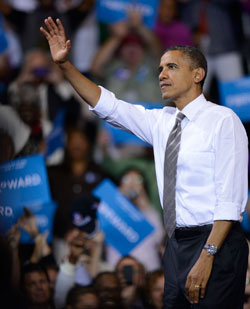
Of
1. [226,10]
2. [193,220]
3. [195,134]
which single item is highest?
[226,10]

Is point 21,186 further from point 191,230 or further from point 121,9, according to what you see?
point 121,9

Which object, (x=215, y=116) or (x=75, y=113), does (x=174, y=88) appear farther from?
(x=75, y=113)

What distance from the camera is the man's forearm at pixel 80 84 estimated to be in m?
2.04

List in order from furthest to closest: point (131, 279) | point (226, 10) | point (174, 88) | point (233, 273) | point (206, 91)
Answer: point (226, 10)
point (206, 91)
point (131, 279)
point (174, 88)
point (233, 273)

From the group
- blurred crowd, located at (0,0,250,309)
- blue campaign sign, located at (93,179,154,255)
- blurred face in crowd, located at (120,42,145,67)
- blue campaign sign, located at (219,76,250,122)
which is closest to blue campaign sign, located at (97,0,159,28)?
blurred crowd, located at (0,0,250,309)

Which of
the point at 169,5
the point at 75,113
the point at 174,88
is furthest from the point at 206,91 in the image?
the point at 174,88

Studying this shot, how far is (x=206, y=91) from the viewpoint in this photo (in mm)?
4742

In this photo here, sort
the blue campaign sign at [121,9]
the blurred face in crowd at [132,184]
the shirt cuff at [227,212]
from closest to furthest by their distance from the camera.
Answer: the shirt cuff at [227,212], the blurred face in crowd at [132,184], the blue campaign sign at [121,9]

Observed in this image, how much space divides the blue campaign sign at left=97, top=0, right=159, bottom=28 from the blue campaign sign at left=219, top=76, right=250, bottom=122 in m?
0.87

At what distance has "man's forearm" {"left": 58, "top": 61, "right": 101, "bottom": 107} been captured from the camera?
6.71ft

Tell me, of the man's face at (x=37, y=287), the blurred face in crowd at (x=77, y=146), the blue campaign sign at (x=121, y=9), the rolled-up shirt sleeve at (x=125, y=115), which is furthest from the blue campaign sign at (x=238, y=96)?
the rolled-up shirt sleeve at (x=125, y=115)

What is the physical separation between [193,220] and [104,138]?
2469 millimetres

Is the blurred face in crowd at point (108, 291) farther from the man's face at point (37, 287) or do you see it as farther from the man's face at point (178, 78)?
the man's face at point (178, 78)

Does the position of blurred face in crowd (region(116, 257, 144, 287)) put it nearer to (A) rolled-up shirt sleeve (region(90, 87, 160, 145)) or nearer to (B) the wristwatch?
(A) rolled-up shirt sleeve (region(90, 87, 160, 145))
